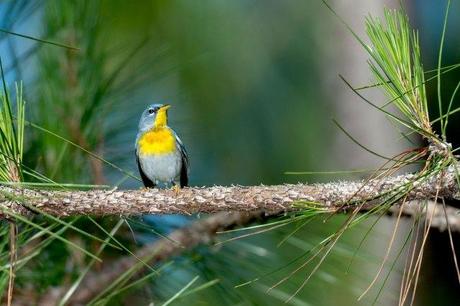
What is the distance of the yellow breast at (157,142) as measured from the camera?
2.49 meters

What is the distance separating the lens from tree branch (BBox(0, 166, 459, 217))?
0.97 m

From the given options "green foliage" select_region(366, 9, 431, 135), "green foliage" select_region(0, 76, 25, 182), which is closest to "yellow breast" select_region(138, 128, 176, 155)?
"green foliage" select_region(0, 76, 25, 182)

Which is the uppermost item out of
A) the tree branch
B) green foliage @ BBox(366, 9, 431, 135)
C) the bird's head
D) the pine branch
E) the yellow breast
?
green foliage @ BBox(366, 9, 431, 135)

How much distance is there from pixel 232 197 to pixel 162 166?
1.47m

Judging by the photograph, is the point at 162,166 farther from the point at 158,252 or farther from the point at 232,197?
the point at 232,197

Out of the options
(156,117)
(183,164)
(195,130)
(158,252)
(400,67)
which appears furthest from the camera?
(156,117)

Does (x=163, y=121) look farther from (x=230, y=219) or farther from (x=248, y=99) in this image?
(x=248, y=99)

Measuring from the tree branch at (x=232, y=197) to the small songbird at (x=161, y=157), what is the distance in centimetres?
134

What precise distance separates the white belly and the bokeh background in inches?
3.1

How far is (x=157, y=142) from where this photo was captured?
253cm

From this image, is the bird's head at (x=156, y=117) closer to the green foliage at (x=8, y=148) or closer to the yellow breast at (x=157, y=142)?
the yellow breast at (x=157, y=142)

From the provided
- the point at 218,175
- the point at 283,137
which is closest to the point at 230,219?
the point at 218,175

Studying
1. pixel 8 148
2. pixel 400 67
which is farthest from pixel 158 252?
pixel 400 67

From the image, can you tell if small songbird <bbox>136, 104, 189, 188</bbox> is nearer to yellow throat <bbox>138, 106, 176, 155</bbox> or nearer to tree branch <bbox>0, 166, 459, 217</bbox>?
yellow throat <bbox>138, 106, 176, 155</bbox>
